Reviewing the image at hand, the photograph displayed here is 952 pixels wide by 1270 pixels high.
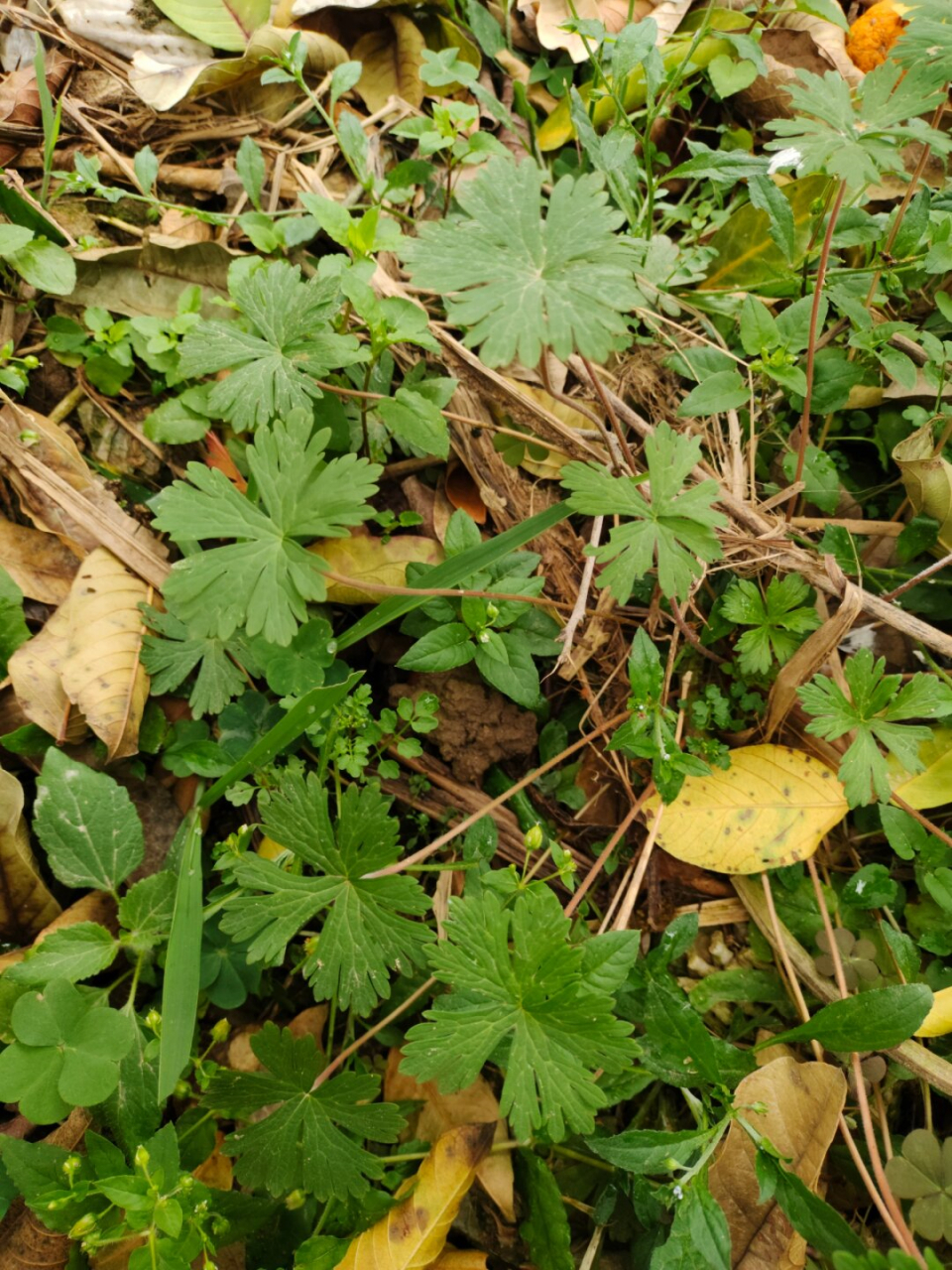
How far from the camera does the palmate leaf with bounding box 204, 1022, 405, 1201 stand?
5.32 ft

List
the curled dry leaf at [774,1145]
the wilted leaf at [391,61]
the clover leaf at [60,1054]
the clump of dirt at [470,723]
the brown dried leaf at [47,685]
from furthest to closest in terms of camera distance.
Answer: the wilted leaf at [391,61] < the clump of dirt at [470,723] < the brown dried leaf at [47,685] < the curled dry leaf at [774,1145] < the clover leaf at [60,1054]

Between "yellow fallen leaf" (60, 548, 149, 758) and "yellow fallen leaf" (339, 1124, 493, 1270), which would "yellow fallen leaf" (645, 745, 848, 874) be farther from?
"yellow fallen leaf" (60, 548, 149, 758)

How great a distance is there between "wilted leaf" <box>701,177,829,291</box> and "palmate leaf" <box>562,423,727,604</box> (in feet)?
3.03

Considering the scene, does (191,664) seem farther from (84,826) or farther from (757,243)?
(757,243)

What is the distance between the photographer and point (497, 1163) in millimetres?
1789

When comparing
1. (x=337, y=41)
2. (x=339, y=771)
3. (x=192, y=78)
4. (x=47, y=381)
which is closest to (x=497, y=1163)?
(x=339, y=771)

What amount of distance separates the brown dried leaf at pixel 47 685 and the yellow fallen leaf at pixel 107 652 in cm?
3

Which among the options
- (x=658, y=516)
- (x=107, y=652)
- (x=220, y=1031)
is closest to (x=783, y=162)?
(x=658, y=516)

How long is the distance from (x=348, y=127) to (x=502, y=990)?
2.10 m

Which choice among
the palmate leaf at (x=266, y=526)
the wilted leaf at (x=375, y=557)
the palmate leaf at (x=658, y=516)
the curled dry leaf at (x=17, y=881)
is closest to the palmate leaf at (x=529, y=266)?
the palmate leaf at (x=658, y=516)

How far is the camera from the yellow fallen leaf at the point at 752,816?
1.95 m

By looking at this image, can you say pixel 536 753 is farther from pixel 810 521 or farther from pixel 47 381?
pixel 47 381

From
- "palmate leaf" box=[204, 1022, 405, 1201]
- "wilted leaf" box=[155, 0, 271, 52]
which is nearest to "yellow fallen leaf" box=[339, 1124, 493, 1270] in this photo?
"palmate leaf" box=[204, 1022, 405, 1201]

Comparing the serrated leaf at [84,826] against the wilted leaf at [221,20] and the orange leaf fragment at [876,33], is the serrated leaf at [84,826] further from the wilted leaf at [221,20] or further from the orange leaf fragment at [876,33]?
the orange leaf fragment at [876,33]
